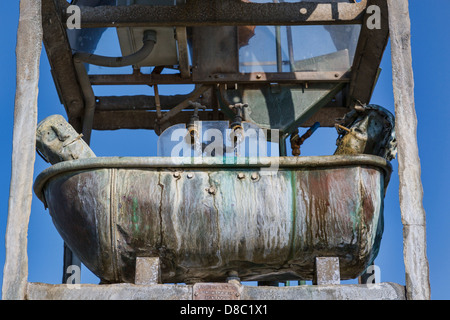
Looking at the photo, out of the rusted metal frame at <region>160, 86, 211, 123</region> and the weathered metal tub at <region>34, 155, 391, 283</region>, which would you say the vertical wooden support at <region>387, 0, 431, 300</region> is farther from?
the rusted metal frame at <region>160, 86, 211, 123</region>

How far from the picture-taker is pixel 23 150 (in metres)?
6.42

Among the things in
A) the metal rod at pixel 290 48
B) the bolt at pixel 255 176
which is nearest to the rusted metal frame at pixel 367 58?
the metal rod at pixel 290 48

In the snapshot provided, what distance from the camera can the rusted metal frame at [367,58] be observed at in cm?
816

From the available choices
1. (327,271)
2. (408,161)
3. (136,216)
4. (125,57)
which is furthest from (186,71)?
(408,161)

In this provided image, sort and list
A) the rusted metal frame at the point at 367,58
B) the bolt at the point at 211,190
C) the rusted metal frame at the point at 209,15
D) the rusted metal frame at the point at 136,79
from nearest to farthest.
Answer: the bolt at the point at 211,190 < the rusted metal frame at the point at 209,15 < the rusted metal frame at the point at 367,58 < the rusted metal frame at the point at 136,79

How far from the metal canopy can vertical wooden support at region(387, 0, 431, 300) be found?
108 centimetres

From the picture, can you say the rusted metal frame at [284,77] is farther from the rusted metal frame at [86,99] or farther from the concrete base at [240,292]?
the concrete base at [240,292]

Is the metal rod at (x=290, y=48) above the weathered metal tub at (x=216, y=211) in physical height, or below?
above

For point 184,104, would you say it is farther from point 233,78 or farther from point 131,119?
point 131,119

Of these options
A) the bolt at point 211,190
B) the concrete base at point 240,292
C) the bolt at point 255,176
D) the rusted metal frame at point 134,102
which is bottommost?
the concrete base at point 240,292

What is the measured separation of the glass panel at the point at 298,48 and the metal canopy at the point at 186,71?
0.15 meters

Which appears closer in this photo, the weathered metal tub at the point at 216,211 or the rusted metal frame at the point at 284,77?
the weathered metal tub at the point at 216,211

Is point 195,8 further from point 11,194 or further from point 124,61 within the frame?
point 11,194
